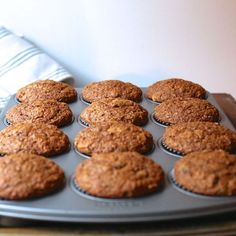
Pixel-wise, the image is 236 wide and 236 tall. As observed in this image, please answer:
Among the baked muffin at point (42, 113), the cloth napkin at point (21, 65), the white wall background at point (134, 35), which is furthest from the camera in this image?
the white wall background at point (134, 35)

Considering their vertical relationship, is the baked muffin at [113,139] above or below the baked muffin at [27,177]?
above

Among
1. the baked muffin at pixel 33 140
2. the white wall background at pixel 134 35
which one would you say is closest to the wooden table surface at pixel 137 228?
the baked muffin at pixel 33 140

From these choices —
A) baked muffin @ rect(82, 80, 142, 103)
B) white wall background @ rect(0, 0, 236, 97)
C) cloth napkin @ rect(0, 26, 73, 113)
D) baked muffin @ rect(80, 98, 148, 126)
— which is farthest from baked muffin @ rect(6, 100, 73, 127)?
white wall background @ rect(0, 0, 236, 97)

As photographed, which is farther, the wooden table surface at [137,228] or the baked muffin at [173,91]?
the baked muffin at [173,91]

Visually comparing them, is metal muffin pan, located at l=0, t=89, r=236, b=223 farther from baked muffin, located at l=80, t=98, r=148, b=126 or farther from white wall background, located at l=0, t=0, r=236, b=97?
white wall background, located at l=0, t=0, r=236, b=97

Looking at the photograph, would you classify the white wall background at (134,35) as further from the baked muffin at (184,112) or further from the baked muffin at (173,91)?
the baked muffin at (184,112)

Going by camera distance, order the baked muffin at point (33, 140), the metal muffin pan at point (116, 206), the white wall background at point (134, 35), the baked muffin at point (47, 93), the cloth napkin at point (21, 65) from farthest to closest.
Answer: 1. the white wall background at point (134, 35)
2. the cloth napkin at point (21, 65)
3. the baked muffin at point (47, 93)
4. the baked muffin at point (33, 140)
5. the metal muffin pan at point (116, 206)
